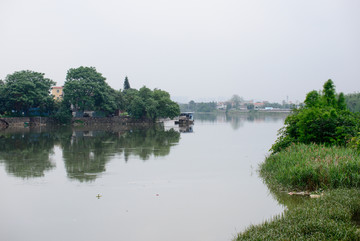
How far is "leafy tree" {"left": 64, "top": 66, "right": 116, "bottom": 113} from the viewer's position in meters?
49.6

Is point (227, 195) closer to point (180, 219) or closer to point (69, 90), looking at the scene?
point (180, 219)

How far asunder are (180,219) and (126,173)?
6.45 meters

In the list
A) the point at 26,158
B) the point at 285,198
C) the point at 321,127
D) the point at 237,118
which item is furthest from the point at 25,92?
the point at 237,118

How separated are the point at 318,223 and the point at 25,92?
154 ft

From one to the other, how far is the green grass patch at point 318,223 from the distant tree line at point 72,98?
1733 inches

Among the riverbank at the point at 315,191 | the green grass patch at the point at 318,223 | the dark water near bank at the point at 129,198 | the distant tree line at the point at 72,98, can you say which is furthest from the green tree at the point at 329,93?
the distant tree line at the point at 72,98

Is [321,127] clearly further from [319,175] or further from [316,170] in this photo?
[319,175]

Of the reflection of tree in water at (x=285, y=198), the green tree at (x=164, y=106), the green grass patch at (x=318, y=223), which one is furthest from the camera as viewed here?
the green tree at (x=164, y=106)

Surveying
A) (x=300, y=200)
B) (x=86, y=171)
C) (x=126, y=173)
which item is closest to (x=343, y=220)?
(x=300, y=200)

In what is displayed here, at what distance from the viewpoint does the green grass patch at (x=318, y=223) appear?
276 inches

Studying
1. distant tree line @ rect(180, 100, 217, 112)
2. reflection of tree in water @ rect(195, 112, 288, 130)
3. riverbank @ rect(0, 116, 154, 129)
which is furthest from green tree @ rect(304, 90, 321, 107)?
distant tree line @ rect(180, 100, 217, 112)

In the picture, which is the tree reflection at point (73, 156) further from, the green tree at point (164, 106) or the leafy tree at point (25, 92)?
the green tree at point (164, 106)

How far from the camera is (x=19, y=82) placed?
47.1 meters

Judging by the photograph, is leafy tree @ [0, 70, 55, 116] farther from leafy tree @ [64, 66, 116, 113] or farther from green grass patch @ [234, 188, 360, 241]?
green grass patch @ [234, 188, 360, 241]
